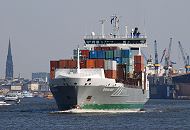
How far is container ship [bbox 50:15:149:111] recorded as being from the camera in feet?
334

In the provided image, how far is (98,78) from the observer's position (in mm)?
102875

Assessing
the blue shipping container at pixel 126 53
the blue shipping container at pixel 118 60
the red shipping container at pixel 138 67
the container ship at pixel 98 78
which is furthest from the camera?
the red shipping container at pixel 138 67

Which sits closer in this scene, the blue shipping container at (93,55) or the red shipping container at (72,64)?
the red shipping container at (72,64)

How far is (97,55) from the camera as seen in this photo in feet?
369

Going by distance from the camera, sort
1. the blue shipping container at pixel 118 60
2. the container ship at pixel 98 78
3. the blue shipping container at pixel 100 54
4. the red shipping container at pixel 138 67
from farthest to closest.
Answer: the red shipping container at pixel 138 67
the blue shipping container at pixel 118 60
the blue shipping container at pixel 100 54
the container ship at pixel 98 78

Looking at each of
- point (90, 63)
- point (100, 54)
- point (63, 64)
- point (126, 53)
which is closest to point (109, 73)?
point (90, 63)

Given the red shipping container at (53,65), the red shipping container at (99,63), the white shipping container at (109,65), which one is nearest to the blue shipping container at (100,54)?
the white shipping container at (109,65)

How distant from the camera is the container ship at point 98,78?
101812 mm

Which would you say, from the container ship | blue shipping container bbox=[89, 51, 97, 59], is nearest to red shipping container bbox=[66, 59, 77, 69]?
the container ship

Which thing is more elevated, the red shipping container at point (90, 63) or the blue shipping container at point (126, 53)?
the blue shipping container at point (126, 53)

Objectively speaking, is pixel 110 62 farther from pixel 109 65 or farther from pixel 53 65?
pixel 53 65

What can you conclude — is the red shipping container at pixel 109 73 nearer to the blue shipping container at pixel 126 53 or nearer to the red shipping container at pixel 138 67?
the blue shipping container at pixel 126 53

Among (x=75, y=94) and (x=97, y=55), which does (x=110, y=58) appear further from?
(x=75, y=94)

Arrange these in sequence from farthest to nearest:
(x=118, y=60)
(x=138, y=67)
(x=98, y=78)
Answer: (x=138, y=67) < (x=118, y=60) < (x=98, y=78)
